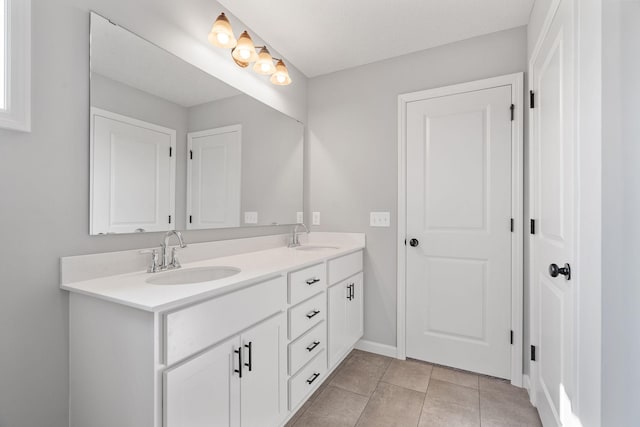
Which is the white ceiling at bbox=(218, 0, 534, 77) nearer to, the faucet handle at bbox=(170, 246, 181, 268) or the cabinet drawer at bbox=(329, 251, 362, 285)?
the faucet handle at bbox=(170, 246, 181, 268)

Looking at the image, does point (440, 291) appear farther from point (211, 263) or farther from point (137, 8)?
point (137, 8)

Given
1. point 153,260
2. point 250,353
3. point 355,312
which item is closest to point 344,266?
point 355,312

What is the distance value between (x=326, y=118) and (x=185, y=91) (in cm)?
128

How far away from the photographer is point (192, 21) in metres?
1.56

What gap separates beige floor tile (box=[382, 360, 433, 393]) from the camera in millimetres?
→ 1897

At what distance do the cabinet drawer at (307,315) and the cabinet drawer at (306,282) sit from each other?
0.14 ft

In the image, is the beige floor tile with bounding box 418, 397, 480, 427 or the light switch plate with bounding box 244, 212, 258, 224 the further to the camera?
the light switch plate with bounding box 244, 212, 258, 224

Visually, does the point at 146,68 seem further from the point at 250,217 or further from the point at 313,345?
the point at 313,345

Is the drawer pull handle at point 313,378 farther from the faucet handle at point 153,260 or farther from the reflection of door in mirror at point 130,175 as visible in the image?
the reflection of door in mirror at point 130,175

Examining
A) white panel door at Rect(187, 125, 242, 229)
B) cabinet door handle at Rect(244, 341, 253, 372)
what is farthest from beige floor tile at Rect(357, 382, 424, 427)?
white panel door at Rect(187, 125, 242, 229)

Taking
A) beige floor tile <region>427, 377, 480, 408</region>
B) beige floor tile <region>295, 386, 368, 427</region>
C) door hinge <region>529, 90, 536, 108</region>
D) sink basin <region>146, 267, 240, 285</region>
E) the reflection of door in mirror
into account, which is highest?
door hinge <region>529, 90, 536, 108</region>

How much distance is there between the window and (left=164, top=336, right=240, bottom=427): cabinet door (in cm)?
101

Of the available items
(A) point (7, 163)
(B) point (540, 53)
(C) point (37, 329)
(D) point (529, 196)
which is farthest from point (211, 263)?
(B) point (540, 53)

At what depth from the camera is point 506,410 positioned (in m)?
1.66
